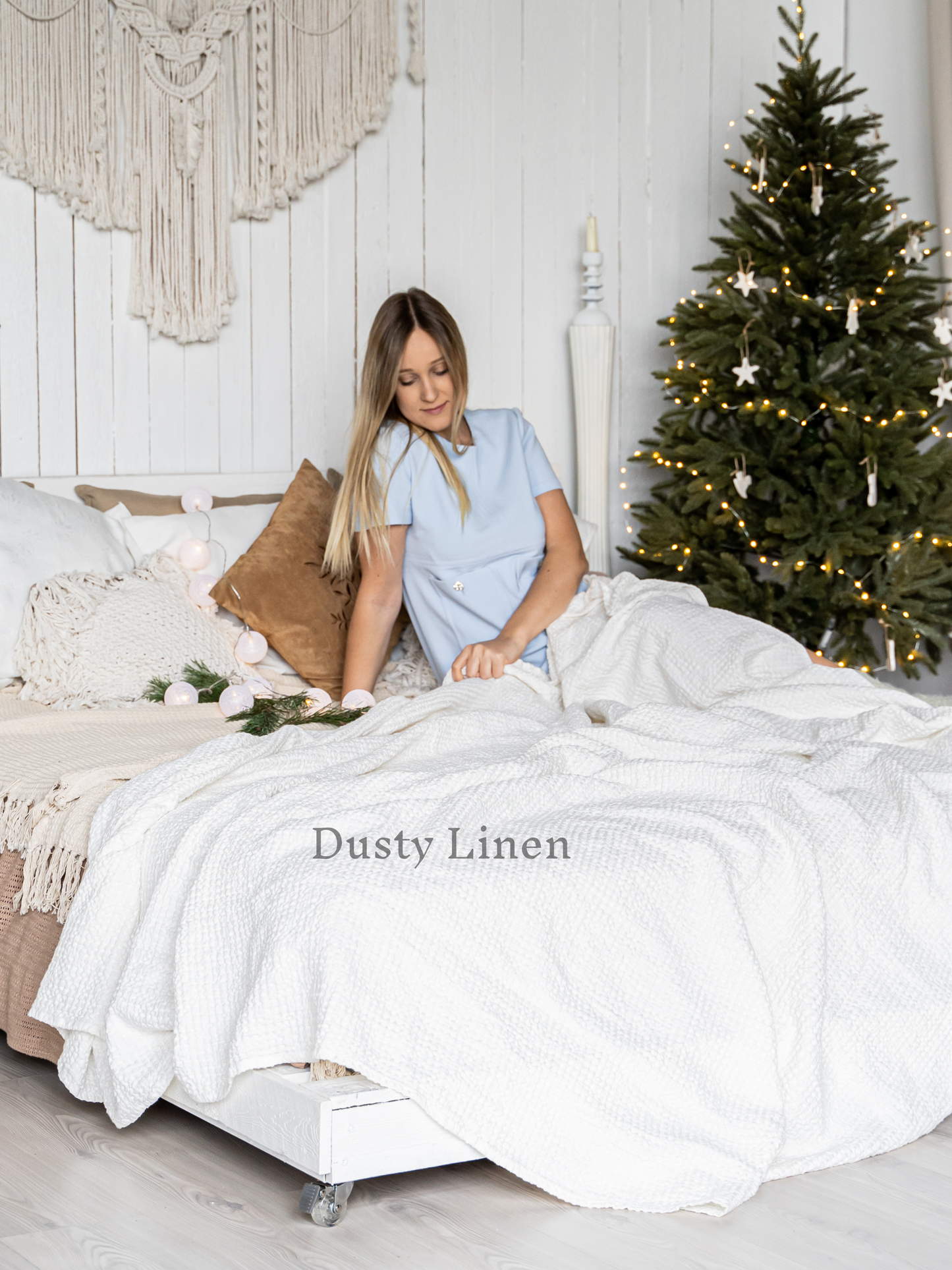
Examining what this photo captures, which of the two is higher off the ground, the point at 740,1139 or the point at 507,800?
the point at 507,800

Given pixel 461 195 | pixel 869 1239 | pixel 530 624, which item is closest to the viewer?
pixel 869 1239

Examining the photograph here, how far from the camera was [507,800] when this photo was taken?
1771 mm

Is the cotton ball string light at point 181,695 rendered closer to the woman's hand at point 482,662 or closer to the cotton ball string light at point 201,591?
the cotton ball string light at point 201,591

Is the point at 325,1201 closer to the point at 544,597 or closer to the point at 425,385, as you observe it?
the point at 544,597

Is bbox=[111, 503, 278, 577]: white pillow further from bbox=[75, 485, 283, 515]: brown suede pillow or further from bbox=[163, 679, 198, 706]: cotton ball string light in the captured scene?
bbox=[163, 679, 198, 706]: cotton ball string light

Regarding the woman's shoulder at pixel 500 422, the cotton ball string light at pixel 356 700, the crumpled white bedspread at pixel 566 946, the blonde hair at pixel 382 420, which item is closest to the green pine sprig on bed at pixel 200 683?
the cotton ball string light at pixel 356 700

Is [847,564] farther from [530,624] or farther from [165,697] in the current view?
[165,697]

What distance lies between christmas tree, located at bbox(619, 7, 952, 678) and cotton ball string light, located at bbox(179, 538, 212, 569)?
4.02 ft

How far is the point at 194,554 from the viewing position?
2.87m

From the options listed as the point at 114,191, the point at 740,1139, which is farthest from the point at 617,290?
the point at 740,1139

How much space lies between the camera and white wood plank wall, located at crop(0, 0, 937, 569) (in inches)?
128

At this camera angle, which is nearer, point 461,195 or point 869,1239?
point 869,1239

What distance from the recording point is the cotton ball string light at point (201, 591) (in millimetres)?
2812

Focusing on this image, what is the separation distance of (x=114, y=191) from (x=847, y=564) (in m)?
1.93
